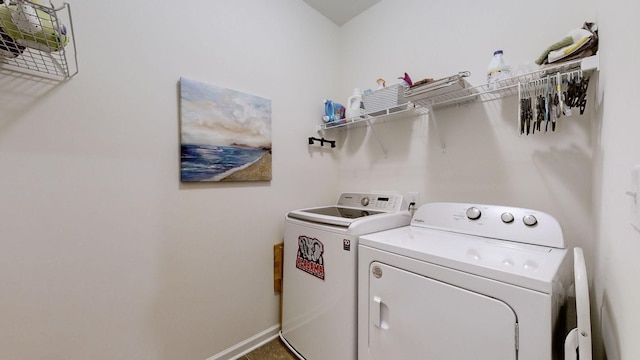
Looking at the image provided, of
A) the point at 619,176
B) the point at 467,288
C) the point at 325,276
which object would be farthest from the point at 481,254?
the point at 325,276

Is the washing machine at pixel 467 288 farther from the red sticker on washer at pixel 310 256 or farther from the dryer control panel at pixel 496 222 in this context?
the red sticker on washer at pixel 310 256

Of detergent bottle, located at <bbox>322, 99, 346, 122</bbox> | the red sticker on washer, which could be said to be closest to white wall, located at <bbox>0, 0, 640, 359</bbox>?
detergent bottle, located at <bbox>322, 99, 346, 122</bbox>

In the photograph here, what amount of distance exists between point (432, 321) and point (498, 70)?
4.14 ft

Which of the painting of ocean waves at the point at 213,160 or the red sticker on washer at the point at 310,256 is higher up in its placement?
the painting of ocean waves at the point at 213,160

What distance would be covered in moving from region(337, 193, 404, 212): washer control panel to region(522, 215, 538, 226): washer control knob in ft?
2.23

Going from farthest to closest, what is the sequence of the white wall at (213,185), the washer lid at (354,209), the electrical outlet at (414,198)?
1. the electrical outlet at (414,198)
2. the washer lid at (354,209)
3. the white wall at (213,185)

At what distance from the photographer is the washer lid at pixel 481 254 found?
79 cm

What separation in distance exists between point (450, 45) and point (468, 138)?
65 cm

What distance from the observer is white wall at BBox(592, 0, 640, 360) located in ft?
1.72

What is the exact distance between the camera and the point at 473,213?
1.34 meters

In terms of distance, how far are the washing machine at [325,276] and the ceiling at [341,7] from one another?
163 cm

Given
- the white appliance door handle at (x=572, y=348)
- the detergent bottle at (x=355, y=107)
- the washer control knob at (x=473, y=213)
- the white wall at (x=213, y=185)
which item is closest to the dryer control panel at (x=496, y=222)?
the washer control knob at (x=473, y=213)

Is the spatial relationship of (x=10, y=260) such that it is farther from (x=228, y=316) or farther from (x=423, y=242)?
(x=423, y=242)

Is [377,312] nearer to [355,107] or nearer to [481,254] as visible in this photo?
[481,254]
